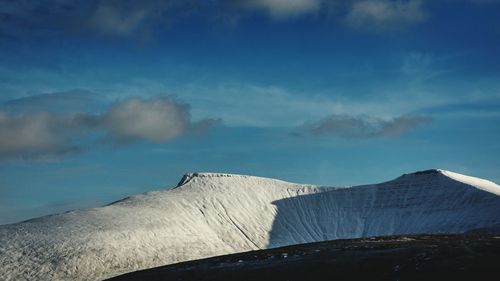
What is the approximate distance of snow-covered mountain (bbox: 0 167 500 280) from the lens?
114m

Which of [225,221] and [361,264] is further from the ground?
[225,221]

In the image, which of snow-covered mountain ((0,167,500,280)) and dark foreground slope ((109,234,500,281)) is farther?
snow-covered mountain ((0,167,500,280))

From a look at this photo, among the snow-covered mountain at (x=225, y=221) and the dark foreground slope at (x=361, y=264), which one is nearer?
the dark foreground slope at (x=361, y=264)

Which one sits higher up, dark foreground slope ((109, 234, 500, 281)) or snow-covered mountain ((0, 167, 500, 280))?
snow-covered mountain ((0, 167, 500, 280))

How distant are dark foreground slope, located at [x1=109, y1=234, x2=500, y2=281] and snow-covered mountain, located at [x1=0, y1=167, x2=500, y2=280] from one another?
43.1m

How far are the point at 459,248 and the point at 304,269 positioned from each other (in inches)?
470

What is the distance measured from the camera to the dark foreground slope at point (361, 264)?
51969mm

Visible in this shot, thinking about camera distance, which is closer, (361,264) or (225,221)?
(361,264)

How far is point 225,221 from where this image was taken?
151 meters

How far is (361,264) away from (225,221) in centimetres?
9470

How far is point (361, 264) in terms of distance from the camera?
57594 mm

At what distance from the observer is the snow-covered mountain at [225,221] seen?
113625mm

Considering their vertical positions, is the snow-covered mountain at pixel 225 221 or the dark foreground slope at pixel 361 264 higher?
the snow-covered mountain at pixel 225 221

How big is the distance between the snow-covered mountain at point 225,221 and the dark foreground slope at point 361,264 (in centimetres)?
4312
